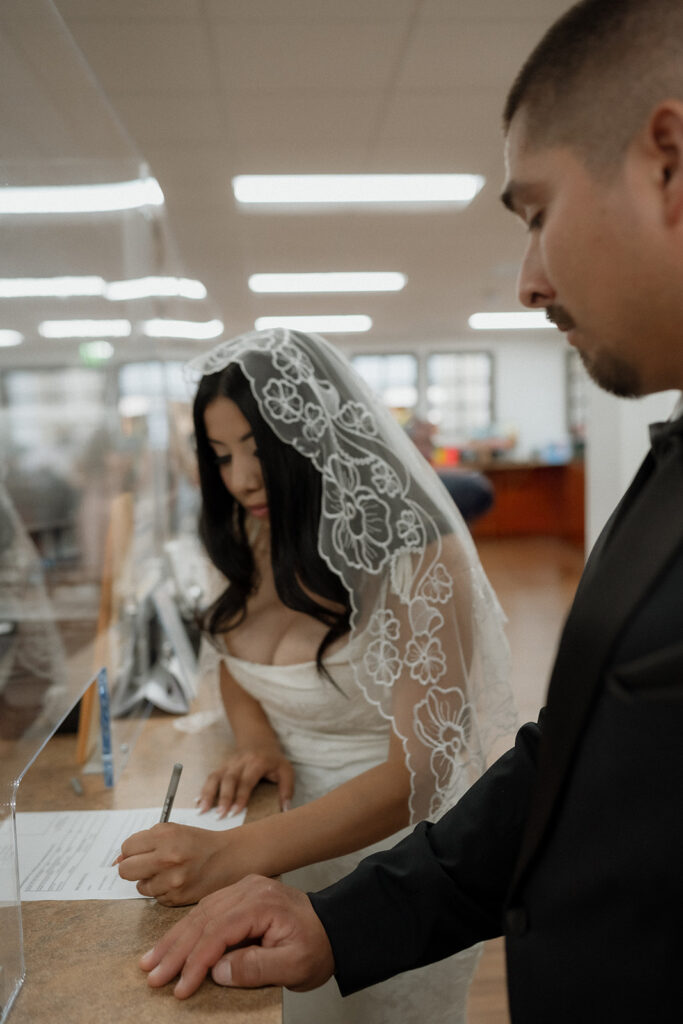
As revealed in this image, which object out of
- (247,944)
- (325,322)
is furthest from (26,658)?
(325,322)

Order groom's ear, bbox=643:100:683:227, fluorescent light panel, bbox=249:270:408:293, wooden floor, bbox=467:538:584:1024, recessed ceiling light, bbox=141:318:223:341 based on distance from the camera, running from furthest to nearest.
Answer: fluorescent light panel, bbox=249:270:408:293, recessed ceiling light, bbox=141:318:223:341, wooden floor, bbox=467:538:584:1024, groom's ear, bbox=643:100:683:227

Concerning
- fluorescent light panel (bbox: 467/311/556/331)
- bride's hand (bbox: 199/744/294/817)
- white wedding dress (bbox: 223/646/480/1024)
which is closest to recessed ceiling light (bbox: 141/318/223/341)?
white wedding dress (bbox: 223/646/480/1024)

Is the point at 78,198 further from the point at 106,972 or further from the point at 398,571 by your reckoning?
the point at 106,972

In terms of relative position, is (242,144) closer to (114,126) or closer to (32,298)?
(114,126)

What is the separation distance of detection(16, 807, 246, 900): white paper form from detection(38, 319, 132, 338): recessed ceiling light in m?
0.99

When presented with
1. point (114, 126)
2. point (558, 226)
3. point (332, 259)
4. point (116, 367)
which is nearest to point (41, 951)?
point (558, 226)

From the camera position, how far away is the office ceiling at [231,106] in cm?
155

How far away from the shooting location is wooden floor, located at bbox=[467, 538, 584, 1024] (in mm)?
2396

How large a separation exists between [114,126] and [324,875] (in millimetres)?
1908

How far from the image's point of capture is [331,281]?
8211mm

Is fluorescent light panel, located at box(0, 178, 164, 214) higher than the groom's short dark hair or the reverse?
higher

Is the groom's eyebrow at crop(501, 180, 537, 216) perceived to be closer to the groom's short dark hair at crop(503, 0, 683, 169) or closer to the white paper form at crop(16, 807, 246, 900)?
the groom's short dark hair at crop(503, 0, 683, 169)

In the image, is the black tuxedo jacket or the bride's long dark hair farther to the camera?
the bride's long dark hair

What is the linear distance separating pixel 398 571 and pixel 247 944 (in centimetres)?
65
